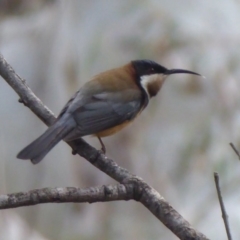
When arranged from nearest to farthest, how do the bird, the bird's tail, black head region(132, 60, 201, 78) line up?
the bird's tail < the bird < black head region(132, 60, 201, 78)

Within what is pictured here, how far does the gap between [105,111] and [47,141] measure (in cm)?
52

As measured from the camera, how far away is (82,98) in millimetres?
2992

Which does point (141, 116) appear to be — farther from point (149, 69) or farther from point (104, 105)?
point (104, 105)

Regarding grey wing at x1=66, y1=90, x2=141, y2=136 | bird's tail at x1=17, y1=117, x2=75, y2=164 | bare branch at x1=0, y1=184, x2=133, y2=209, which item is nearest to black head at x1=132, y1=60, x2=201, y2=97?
grey wing at x1=66, y1=90, x2=141, y2=136

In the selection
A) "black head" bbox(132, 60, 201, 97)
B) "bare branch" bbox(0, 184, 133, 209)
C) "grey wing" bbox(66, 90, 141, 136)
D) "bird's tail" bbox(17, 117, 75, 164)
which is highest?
"black head" bbox(132, 60, 201, 97)

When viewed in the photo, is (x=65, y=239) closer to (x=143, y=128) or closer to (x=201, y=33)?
(x=143, y=128)

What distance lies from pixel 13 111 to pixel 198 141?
1.48 meters

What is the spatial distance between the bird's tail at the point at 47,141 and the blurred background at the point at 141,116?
1.42 m

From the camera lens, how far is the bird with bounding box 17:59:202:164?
2637 millimetres

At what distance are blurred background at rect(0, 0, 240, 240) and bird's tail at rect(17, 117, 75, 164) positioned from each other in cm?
142

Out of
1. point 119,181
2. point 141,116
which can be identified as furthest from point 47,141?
point 141,116

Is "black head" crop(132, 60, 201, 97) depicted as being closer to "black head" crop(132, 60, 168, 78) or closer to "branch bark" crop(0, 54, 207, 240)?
"black head" crop(132, 60, 168, 78)

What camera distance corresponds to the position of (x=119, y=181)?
7.80 ft

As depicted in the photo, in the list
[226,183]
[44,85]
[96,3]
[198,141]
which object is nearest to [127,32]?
[96,3]
